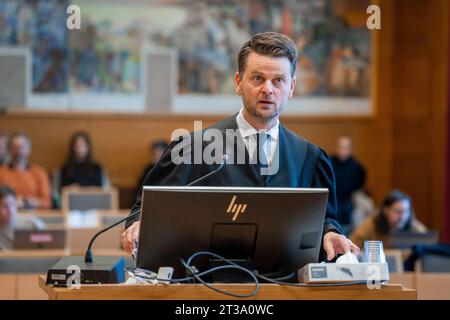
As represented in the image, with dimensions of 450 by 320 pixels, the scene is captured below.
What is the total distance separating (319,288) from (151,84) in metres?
9.59

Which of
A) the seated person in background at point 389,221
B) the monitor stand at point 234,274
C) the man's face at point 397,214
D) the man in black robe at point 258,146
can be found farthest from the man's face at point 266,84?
the man's face at point 397,214

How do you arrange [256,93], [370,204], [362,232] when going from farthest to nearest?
[370,204]
[362,232]
[256,93]

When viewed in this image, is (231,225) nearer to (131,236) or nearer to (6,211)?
(131,236)

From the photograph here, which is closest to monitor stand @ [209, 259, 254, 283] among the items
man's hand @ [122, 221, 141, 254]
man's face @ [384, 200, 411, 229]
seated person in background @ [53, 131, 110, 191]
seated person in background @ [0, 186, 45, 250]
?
man's hand @ [122, 221, 141, 254]

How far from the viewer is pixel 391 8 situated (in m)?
12.7

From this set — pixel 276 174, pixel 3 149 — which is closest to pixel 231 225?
pixel 276 174

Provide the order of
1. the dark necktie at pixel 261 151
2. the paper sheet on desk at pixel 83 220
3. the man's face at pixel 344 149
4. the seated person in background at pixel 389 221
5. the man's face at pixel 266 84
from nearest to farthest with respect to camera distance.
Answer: the man's face at pixel 266 84 → the dark necktie at pixel 261 151 → the paper sheet on desk at pixel 83 220 → the seated person in background at pixel 389 221 → the man's face at pixel 344 149

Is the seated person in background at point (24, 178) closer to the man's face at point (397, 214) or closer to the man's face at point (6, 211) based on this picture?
the man's face at point (6, 211)

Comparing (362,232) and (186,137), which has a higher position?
(186,137)

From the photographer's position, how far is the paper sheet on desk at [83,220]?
8.32 metres

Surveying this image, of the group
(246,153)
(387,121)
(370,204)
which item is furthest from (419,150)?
(246,153)

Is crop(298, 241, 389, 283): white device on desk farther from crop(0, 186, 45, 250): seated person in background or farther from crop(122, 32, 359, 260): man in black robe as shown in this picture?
crop(0, 186, 45, 250): seated person in background

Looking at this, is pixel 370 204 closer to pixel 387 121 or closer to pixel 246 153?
pixel 387 121

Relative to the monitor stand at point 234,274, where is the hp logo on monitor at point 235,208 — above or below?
above
